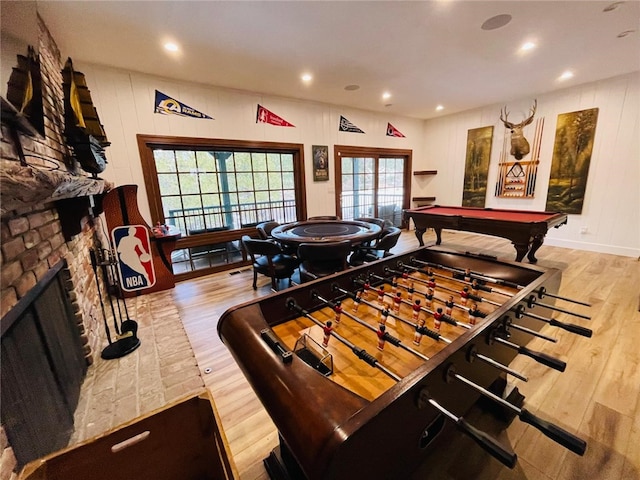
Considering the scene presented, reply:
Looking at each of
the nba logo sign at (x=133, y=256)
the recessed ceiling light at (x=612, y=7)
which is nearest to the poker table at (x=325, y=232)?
the nba logo sign at (x=133, y=256)

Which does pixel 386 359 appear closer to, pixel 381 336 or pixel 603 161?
pixel 381 336

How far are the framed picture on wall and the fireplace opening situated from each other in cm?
408

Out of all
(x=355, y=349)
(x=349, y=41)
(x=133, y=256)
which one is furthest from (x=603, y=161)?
(x=133, y=256)

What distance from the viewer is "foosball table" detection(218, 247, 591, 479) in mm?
607

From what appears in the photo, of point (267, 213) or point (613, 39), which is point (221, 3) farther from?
point (613, 39)

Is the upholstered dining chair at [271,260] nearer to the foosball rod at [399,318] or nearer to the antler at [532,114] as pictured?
the foosball rod at [399,318]

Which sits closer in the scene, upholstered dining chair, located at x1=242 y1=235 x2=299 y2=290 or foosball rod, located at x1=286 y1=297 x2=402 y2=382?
foosball rod, located at x1=286 y1=297 x2=402 y2=382

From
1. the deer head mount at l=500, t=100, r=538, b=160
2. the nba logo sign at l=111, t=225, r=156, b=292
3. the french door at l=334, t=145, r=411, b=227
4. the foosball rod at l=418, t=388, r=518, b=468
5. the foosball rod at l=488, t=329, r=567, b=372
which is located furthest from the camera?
the french door at l=334, t=145, r=411, b=227

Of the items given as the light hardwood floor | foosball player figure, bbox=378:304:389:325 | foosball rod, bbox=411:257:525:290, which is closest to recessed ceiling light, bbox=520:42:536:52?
the light hardwood floor

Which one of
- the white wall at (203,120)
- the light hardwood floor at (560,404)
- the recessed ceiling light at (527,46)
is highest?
the recessed ceiling light at (527,46)

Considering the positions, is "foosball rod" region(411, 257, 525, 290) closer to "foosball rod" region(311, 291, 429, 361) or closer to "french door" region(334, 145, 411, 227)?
"foosball rod" region(311, 291, 429, 361)

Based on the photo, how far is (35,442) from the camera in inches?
40.1

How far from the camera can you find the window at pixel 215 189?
12.1ft

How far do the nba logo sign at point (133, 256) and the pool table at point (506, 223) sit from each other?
4.05 metres
